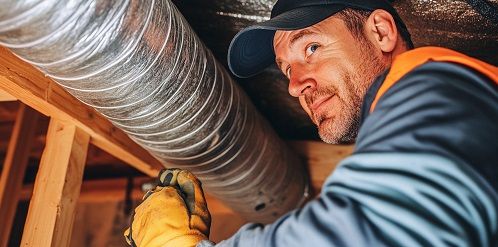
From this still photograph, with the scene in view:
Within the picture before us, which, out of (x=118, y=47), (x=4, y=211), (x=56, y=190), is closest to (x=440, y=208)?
(x=118, y=47)

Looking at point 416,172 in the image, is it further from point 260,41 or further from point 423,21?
point 423,21

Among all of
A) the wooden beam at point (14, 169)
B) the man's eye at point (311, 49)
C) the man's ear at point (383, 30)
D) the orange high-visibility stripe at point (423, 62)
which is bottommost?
the wooden beam at point (14, 169)

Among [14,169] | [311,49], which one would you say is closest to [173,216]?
[311,49]

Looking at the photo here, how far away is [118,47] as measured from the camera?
3.71ft

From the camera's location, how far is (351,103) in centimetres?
133

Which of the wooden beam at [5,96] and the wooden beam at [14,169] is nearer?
the wooden beam at [5,96]

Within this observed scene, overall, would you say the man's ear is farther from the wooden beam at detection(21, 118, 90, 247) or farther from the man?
the wooden beam at detection(21, 118, 90, 247)

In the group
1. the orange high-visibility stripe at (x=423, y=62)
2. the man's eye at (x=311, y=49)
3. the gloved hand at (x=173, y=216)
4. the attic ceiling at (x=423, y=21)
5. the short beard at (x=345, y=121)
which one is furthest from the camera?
the attic ceiling at (x=423, y=21)

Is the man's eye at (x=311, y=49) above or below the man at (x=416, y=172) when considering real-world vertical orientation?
above

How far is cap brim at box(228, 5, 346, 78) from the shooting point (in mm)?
1354

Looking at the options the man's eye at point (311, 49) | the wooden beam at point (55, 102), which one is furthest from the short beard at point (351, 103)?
the wooden beam at point (55, 102)

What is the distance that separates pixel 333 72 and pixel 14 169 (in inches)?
70.7

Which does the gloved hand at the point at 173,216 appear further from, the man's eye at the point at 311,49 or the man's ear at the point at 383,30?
the man's ear at the point at 383,30

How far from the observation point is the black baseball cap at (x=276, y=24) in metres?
1.34
